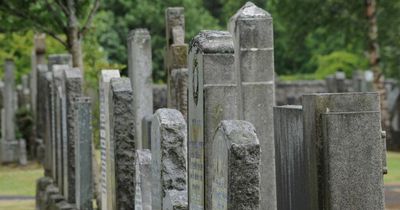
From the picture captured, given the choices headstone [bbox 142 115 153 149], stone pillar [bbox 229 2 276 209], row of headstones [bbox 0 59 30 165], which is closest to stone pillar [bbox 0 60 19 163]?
row of headstones [bbox 0 59 30 165]

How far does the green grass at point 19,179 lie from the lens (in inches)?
883


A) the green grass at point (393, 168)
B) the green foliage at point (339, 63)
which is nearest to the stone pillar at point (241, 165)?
the green grass at point (393, 168)

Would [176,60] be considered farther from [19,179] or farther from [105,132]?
[19,179]

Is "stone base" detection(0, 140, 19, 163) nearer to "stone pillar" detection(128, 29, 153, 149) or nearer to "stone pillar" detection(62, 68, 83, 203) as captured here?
"stone pillar" detection(62, 68, 83, 203)

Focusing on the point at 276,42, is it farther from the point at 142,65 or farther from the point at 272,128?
the point at 272,128

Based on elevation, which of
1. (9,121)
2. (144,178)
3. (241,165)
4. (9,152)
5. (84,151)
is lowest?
(9,152)

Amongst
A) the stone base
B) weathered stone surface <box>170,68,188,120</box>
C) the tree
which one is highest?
the tree

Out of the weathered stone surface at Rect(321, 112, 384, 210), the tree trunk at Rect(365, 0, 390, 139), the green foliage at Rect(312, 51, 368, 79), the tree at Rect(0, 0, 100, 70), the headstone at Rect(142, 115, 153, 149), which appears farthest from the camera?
the green foliage at Rect(312, 51, 368, 79)

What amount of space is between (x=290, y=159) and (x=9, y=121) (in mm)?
20347

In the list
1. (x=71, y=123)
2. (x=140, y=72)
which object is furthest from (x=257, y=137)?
(x=71, y=123)

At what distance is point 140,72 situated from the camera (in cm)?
1484

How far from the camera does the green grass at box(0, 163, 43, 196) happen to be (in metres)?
22.4

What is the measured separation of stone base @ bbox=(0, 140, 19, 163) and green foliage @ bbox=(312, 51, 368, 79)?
18827mm

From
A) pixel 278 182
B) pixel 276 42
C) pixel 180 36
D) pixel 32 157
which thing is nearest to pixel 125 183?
pixel 278 182
